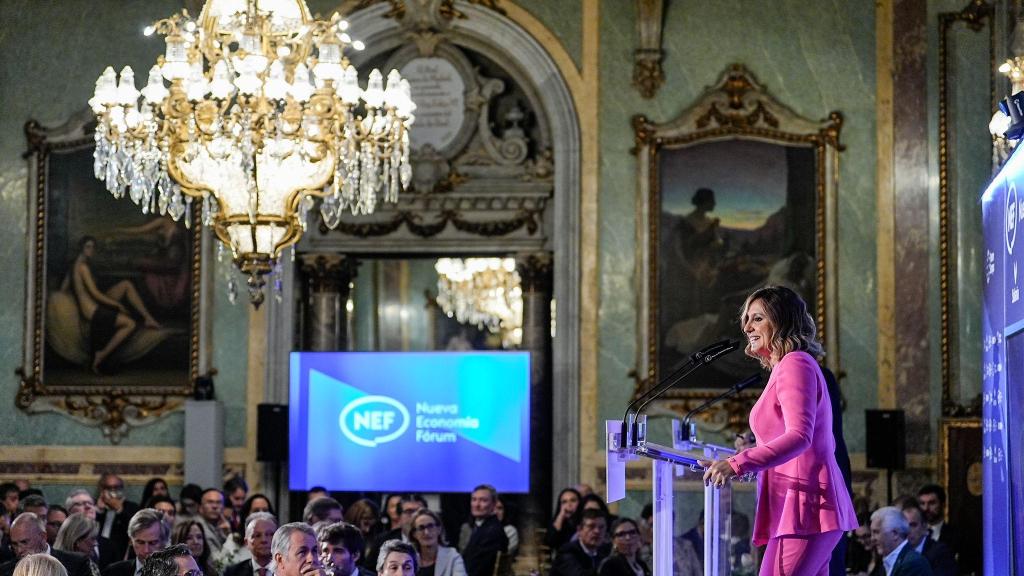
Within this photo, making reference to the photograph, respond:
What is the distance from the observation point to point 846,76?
535 inches

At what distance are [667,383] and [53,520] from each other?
6241 mm

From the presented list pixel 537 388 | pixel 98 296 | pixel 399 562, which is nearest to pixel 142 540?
pixel 399 562

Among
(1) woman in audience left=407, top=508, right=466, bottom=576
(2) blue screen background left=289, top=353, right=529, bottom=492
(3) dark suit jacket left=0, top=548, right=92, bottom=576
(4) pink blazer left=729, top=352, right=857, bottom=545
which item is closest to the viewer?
Result: (4) pink blazer left=729, top=352, right=857, bottom=545

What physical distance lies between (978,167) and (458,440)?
466cm

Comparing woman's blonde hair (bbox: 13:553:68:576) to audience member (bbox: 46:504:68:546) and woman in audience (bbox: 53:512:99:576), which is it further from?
audience member (bbox: 46:504:68:546)

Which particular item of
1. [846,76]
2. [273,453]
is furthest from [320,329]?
[846,76]

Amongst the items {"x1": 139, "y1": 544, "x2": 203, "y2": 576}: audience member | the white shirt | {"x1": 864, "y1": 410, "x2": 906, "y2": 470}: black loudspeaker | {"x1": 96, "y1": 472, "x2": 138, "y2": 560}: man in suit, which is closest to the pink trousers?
{"x1": 139, "y1": 544, "x2": 203, "y2": 576}: audience member

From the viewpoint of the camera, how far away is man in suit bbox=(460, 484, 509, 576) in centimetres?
1020

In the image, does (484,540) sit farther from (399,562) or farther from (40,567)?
(40,567)

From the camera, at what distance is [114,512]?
1214 centimetres

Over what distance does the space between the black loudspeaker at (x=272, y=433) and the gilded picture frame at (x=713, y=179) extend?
9.50ft

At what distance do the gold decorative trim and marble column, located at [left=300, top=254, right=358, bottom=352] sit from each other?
199 inches

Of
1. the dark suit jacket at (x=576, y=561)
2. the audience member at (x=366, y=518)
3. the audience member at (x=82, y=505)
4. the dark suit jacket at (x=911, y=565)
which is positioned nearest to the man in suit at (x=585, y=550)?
the dark suit jacket at (x=576, y=561)

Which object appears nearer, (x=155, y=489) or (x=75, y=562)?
(x=75, y=562)
